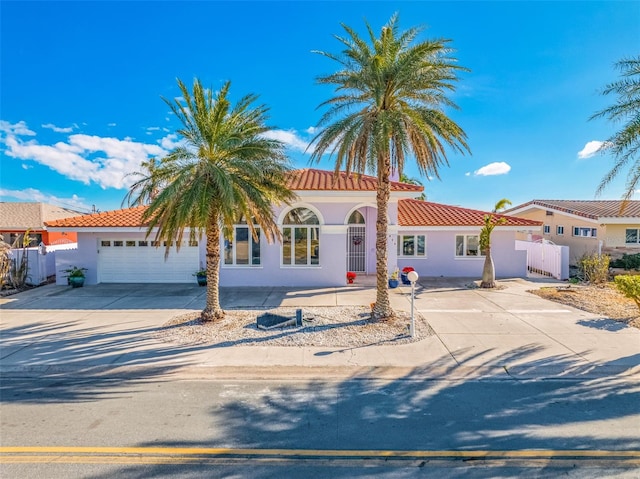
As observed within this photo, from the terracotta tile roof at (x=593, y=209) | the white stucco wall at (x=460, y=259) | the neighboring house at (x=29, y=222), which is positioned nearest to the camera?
the white stucco wall at (x=460, y=259)

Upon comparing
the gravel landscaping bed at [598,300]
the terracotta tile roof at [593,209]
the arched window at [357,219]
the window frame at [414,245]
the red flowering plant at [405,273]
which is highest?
the terracotta tile roof at [593,209]

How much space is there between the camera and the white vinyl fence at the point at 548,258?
724 inches

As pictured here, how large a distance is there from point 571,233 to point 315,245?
1691 cm

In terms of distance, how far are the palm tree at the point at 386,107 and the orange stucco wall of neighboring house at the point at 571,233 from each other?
14531 mm

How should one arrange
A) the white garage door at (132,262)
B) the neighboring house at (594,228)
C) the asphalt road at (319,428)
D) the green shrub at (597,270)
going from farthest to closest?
the neighboring house at (594,228)
the white garage door at (132,262)
the green shrub at (597,270)
the asphalt road at (319,428)

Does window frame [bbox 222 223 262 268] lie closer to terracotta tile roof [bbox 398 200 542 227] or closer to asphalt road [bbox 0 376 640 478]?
terracotta tile roof [bbox 398 200 542 227]

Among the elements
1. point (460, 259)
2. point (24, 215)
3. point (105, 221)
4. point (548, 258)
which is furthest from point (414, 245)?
point (24, 215)

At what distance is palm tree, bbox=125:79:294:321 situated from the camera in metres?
9.52

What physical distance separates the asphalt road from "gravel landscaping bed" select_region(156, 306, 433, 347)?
6.69ft

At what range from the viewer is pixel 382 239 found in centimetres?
1047

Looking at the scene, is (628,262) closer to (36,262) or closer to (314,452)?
(314,452)

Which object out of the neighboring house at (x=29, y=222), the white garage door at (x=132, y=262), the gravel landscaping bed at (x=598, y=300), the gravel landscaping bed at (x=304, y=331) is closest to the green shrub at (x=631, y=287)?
the gravel landscaping bed at (x=598, y=300)

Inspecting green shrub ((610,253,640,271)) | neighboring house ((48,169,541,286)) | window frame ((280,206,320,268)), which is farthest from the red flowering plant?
green shrub ((610,253,640,271))

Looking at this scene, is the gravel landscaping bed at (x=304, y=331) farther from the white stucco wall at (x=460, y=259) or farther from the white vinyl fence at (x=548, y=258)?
the white vinyl fence at (x=548, y=258)
